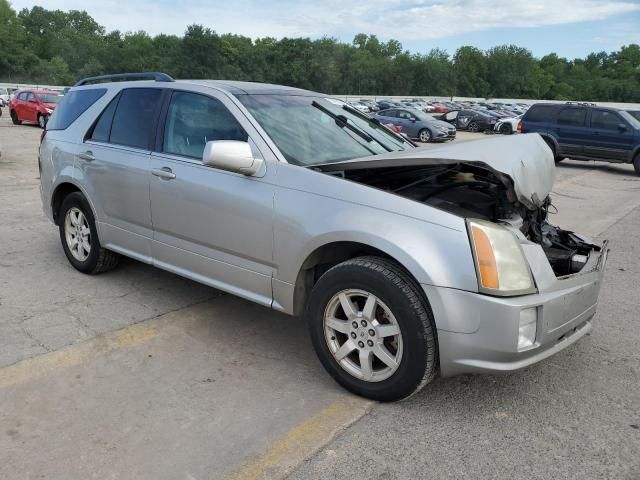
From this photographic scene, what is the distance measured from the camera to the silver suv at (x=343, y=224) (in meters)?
2.76

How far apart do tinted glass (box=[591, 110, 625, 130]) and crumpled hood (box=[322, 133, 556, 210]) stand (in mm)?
13546

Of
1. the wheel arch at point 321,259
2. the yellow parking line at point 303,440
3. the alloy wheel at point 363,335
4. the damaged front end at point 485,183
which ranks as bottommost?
the yellow parking line at point 303,440

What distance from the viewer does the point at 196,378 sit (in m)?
3.30

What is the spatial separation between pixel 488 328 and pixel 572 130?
15.4 meters

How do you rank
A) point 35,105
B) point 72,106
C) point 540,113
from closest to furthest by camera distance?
point 72,106
point 540,113
point 35,105

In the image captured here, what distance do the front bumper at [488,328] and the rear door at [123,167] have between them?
2.38 meters

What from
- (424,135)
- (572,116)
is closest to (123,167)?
(572,116)

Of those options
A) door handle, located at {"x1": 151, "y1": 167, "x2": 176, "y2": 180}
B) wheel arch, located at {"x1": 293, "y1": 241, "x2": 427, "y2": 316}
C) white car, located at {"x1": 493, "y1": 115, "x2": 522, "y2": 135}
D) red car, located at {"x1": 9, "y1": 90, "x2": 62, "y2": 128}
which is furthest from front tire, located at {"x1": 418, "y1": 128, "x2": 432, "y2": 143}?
wheel arch, located at {"x1": 293, "y1": 241, "x2": 427, "y2": 316}

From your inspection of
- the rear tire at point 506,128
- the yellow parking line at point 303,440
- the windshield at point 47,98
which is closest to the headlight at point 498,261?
the yellow parking line at point 303,440

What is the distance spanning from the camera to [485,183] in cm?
378

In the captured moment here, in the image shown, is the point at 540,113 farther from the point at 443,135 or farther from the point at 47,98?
the point at 47,98

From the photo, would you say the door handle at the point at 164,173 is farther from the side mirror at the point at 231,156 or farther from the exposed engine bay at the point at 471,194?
the exposed engine bay at the point at 471,194

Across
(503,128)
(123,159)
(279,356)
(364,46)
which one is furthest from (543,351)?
(364,46)

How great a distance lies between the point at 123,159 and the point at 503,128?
2687 cm
